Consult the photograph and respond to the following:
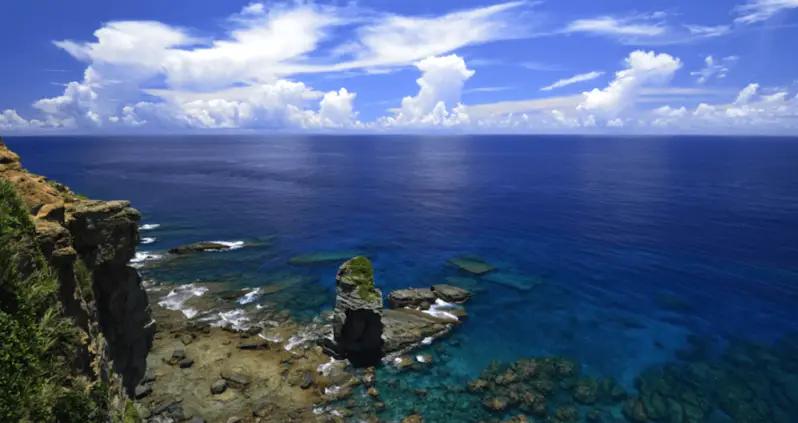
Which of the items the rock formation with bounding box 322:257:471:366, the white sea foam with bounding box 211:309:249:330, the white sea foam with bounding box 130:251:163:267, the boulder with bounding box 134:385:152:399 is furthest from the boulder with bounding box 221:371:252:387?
the white sea foam with bounding box 130:251:163:267

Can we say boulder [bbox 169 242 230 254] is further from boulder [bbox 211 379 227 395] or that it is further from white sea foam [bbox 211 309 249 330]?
boulder [bbox 211 379 227 395]

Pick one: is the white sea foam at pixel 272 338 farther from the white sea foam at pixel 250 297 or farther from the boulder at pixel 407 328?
the boulder at pixel 407 328

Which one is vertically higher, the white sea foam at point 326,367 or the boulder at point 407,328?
the boulder at point 407,328

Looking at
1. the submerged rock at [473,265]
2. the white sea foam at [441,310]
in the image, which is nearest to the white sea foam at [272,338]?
the white sea foam at [441,310]

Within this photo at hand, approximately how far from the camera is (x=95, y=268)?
1016 inches

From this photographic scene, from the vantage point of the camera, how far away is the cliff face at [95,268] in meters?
19.1

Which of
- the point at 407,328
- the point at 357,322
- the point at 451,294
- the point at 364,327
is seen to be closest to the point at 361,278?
the point at 357,322

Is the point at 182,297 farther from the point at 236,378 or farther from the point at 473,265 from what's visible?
the point at 473,265

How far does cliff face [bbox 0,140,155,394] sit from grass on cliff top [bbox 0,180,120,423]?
50.4 inches

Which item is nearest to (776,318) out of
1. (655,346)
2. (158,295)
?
(655,346)

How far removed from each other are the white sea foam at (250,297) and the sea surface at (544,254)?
2129 mm

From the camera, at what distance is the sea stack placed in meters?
41.3

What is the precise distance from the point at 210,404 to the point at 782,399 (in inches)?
1899

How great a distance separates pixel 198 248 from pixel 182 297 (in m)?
20.3
